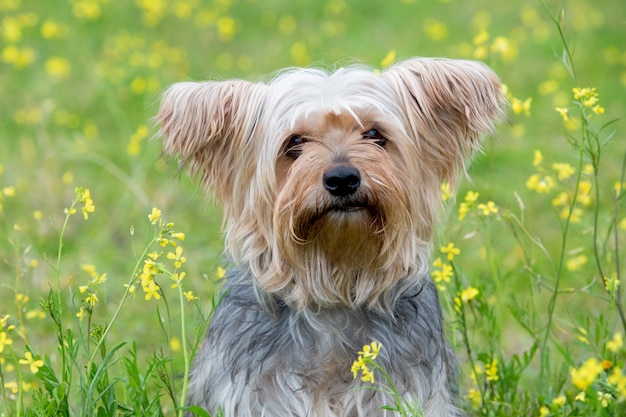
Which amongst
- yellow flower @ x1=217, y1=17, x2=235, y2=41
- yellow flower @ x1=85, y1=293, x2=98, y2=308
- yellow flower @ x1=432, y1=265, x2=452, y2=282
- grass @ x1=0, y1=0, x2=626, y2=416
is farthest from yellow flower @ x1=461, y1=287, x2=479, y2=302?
yellow flower @ x1=217, y1=17, x2=235, y2=41

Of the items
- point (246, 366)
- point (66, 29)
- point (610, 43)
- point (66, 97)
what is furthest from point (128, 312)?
point (610, 43)

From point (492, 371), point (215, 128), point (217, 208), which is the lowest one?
point (492, 371)

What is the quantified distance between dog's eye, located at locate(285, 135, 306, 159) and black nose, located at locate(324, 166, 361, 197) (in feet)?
1.11

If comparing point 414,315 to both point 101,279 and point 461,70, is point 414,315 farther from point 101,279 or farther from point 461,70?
point 101,279

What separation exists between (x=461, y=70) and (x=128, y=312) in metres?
3.16

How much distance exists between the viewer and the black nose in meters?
3.92

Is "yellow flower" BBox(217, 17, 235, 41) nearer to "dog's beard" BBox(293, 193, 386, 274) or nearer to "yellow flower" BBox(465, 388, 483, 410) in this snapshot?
"yellow flower" BBox(465, 388, 483, 410)

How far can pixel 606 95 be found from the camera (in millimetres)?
9789

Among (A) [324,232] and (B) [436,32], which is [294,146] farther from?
(B) [436,32]

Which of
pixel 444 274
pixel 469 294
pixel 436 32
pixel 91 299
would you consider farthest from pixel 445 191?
pixel 436 32

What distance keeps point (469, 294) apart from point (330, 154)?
1084 millimetres

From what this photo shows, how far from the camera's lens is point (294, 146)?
4258 millimetres

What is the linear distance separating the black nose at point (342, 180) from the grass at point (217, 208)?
65cm

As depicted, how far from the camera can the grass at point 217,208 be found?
13.8 feet
